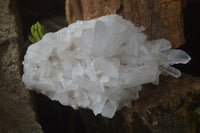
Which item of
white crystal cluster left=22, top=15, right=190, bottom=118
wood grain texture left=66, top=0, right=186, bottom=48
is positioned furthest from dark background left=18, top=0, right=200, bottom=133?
white crystal cluster left=22, top=15, right=190, bottom=118

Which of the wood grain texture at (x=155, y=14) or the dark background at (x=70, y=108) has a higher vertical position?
the wood grain texture at (x=155, y=14)

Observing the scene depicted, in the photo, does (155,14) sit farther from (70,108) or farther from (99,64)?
(70,108)

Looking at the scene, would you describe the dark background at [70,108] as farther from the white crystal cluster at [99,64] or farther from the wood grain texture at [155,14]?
the white crystal cluster at [99,64]

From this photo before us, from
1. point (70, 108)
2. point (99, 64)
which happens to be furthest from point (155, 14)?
point (70, 108)

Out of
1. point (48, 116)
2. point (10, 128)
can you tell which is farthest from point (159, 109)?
point (48, 116)

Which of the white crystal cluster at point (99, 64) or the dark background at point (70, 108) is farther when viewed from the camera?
the dark background at point (70, 108)

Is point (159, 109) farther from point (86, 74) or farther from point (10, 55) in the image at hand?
point (10, 55)

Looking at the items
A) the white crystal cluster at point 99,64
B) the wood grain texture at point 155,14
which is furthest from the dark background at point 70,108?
the white crystal cluster at point 99,64

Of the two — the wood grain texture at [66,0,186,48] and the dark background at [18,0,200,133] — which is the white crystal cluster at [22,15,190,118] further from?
the dark background at [18,0,200,133]
